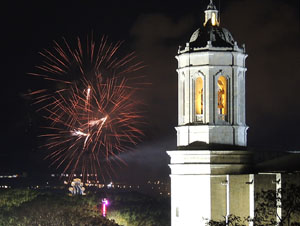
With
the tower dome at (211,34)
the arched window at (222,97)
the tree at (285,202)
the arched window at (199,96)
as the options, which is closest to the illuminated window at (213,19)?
the tower dome at (211,34)

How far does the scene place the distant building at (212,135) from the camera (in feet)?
173

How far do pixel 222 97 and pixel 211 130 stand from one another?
1.71 meters

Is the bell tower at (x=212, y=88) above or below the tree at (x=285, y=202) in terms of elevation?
above

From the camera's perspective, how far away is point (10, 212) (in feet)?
286

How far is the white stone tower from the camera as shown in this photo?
52.7m

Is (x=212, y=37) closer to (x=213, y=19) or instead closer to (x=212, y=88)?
(x=213, y=19)

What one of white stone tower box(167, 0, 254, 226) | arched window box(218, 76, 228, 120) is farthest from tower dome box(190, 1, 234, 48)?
arched window box(218, 76, 228, 120)

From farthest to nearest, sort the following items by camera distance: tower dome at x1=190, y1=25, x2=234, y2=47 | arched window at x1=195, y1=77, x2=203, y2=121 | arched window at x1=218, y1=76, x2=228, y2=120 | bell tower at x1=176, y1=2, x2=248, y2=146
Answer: arched window at x1=195, y1=77, x2=203, y2=121 < arched window at x1=218, y1=76, x2=228, y2=120 < tower dome at x1=190, y1=25, x2=234, y2=47 < bell tower at x1=176, y1=2, x2=248, y2=146

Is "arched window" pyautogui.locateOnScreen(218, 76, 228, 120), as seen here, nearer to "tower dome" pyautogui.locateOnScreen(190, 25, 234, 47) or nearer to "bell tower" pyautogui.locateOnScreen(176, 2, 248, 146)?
"bell tower" pyautogui.locateOnScreen(176, 2, 248, 146)

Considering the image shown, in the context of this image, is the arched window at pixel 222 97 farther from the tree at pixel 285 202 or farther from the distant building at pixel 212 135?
the tree at pixel 285 202

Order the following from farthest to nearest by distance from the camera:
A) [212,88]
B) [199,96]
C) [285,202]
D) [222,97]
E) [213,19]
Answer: [213,19] < [199,96] < [222,97] < [212,88] < [285,202]

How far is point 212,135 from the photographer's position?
52969 mm

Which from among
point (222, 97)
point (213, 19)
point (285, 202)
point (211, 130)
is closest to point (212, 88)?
point (222, 97)

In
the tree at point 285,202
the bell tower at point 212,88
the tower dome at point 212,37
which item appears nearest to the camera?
the tree at point 285,202
